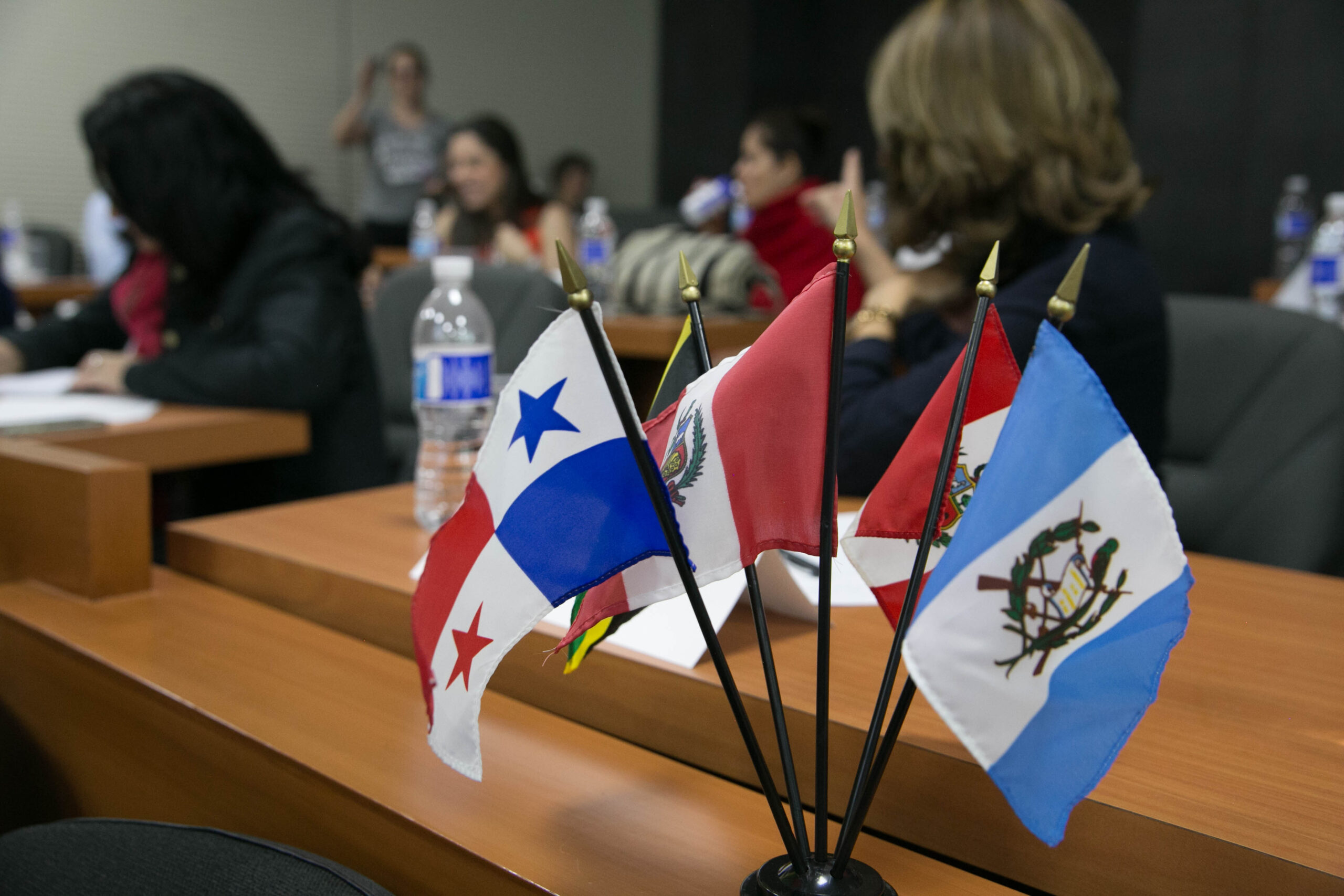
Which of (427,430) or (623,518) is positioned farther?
(427,430)

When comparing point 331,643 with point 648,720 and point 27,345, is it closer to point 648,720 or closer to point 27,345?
point 648,720

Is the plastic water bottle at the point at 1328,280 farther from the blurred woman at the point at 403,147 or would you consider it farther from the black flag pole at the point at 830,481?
the blurred woman at the point at 403,147

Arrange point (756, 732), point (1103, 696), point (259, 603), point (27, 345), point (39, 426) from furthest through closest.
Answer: point (27, 345), point (39, 426), point (259, 603), point (756, 732), point (1103, 696)

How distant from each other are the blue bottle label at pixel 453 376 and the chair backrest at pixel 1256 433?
84 centimetres

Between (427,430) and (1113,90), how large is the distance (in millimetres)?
919

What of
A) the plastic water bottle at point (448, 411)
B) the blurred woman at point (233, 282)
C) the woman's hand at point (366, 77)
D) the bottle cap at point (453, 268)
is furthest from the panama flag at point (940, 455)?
the woman's hand at point (366, 77)

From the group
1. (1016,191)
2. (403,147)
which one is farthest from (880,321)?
(403,147)

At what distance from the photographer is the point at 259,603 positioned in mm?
1060

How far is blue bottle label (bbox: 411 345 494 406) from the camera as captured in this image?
3.63 ft

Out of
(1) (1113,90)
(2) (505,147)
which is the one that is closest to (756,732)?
(1) (1113,90)

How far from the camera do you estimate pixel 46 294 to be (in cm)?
414

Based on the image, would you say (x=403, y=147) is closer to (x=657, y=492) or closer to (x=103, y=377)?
(x=103, y=377)

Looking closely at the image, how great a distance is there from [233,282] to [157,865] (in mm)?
1414

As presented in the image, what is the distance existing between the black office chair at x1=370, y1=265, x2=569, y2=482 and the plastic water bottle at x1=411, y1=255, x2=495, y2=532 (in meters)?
0.28
